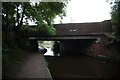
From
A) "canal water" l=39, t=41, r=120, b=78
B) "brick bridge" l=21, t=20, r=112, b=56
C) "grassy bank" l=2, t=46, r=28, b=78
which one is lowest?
"canal water" l=39, t=41, r=120, b=78

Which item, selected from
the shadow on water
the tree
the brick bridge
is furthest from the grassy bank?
the brick bridge

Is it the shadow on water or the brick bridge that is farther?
the brick bridge

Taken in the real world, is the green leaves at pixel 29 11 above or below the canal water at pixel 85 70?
above

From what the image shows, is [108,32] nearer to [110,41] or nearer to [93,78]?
[110,41]

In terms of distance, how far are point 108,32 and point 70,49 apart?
10993 millimetres

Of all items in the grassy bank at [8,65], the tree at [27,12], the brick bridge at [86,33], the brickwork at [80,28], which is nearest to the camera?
the grassy bank at [8,65]

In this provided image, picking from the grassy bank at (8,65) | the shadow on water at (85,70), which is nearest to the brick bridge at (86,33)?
the shadow on water at (85,70)

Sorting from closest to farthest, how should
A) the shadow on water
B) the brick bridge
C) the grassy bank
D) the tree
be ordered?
the grassy bank
the tree
the shadow on water
the brick bridge

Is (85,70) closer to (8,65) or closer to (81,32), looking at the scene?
(8,65)

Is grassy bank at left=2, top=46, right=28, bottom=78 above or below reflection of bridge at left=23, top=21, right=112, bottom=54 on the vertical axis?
below

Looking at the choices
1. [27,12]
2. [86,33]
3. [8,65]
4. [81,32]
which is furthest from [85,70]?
[81,32]

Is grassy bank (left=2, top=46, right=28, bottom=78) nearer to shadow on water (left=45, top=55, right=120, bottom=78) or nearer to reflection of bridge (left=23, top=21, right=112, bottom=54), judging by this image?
shadow on water (left=45, top=55, right=120, bottom=78)

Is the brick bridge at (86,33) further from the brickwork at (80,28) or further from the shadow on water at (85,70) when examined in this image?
the shadow on water at (85,70)

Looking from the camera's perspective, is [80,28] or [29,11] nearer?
[29,11]
